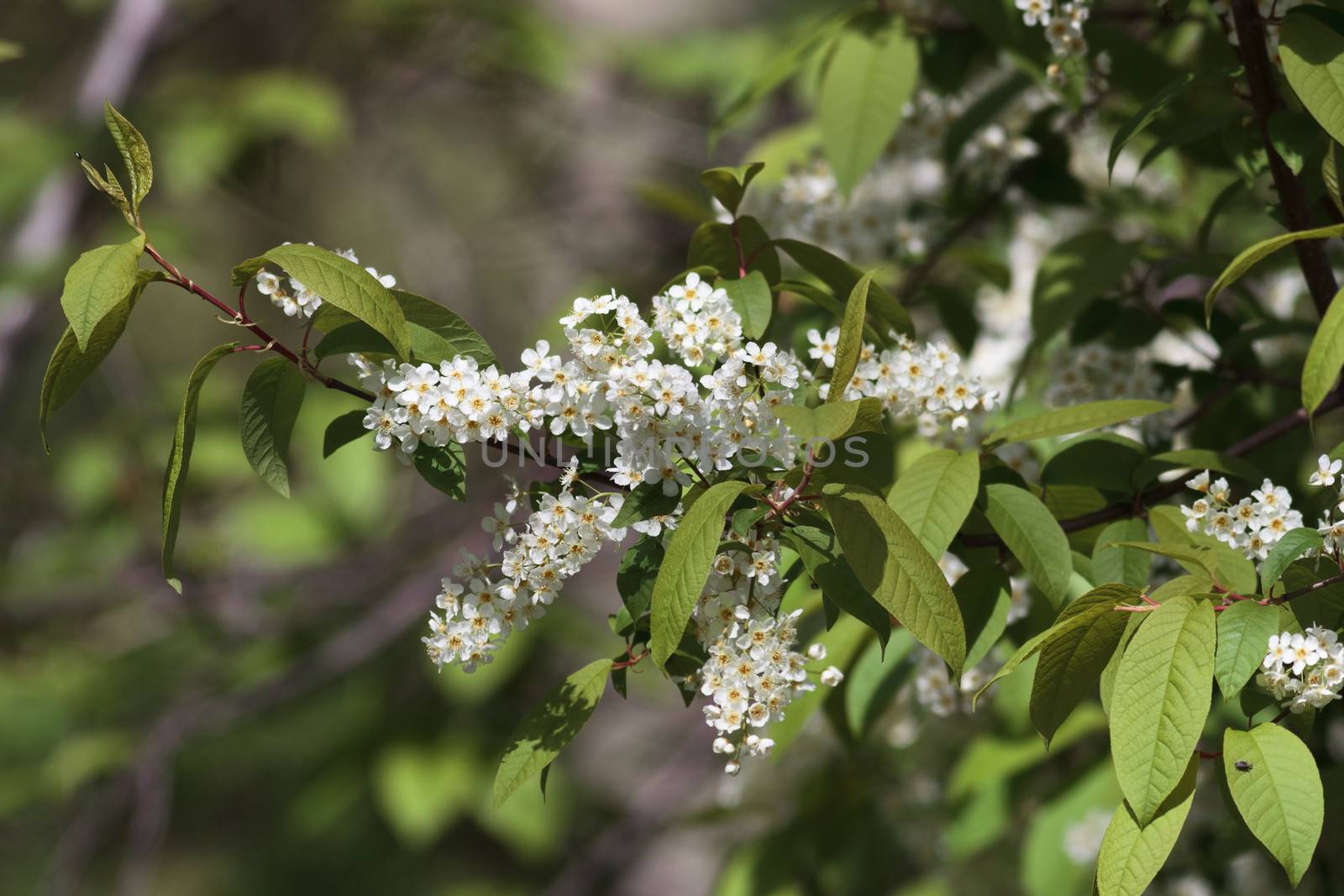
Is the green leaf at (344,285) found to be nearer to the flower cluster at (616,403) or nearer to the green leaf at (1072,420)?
the flower cluster at (616,403)

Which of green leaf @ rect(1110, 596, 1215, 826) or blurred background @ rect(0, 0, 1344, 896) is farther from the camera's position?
blurred background @ rect(0, 0, 1344, 896)

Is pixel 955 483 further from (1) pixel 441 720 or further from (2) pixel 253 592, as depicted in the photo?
(2) pixel 253 592

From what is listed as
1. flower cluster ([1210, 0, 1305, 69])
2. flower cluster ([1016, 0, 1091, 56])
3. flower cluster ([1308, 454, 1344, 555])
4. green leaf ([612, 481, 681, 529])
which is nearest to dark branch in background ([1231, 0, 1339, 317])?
flower cluster ([1210, 0, 1305, 69])

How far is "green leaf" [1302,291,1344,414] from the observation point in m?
0.80

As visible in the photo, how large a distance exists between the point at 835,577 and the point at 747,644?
0.08 metres

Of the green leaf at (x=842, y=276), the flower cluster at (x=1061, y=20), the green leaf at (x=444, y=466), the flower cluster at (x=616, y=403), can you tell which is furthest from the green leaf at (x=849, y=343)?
the flower cluster at (x=1061, y=20)

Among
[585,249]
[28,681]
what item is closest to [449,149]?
[585,249]

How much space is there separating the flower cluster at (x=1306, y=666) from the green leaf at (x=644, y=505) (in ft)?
1.32

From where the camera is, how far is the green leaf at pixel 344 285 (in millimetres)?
755

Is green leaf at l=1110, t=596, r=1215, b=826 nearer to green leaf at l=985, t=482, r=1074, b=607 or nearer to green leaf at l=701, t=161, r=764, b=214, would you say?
green leaf at l=985, t=482, r=1074, b=607

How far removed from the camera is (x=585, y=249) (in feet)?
10.5

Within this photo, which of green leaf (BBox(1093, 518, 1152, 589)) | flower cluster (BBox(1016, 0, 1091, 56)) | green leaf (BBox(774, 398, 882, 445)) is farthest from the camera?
flower cluster (BBox(1016, 0, 1091, 56))

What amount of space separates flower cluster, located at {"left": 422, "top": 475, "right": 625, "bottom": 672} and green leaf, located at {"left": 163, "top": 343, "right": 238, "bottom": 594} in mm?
183

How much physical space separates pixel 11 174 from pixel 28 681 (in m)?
1.44
